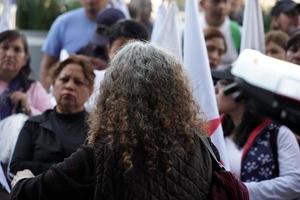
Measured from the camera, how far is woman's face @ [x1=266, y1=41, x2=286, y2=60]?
22.6ft

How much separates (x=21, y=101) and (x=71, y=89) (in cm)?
83

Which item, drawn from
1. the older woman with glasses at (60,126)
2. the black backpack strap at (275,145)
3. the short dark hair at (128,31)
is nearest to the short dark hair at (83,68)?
the older woman with glasses at (60,126)

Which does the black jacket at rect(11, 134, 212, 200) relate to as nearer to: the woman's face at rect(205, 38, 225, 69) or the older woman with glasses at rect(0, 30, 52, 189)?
the older woman with glasses at rect(0, 30, 52, 189)

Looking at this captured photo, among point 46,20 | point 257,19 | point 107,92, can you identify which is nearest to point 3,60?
point 257,19

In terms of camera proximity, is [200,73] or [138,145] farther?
[200,73]

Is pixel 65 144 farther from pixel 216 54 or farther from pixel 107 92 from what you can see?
pixel 216 54

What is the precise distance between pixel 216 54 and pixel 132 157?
3403 mm

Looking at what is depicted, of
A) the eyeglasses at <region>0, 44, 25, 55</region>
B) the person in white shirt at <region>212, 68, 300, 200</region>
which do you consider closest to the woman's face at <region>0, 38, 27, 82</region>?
the eyeglasses at <region>0, 44, 25, 55</region>

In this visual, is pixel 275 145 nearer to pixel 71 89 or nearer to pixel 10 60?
pixel 71 89

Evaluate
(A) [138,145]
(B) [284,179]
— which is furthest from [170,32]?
(A) [138,145]

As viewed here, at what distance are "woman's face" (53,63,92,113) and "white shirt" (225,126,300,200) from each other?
119 cm

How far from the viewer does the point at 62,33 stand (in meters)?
7.71

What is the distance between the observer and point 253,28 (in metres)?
6.73

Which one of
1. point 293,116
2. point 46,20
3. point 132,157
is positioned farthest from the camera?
point 46,20
